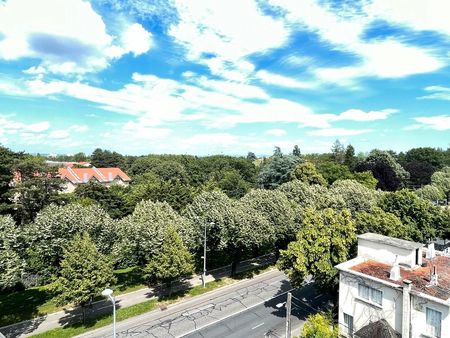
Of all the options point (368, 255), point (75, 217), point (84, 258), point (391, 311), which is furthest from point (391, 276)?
point (75, 217)

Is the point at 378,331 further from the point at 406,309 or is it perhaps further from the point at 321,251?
the point at 321,251

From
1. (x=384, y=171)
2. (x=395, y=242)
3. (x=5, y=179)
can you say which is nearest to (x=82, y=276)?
(x=395, y=242)

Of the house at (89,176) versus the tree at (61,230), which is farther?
the house at (89,176)

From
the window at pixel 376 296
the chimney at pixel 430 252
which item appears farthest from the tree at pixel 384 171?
the window at pixel 376 296

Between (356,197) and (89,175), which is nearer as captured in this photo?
(356,197)

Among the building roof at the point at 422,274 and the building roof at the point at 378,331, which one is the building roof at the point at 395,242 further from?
the building roof at the point at 378,331
